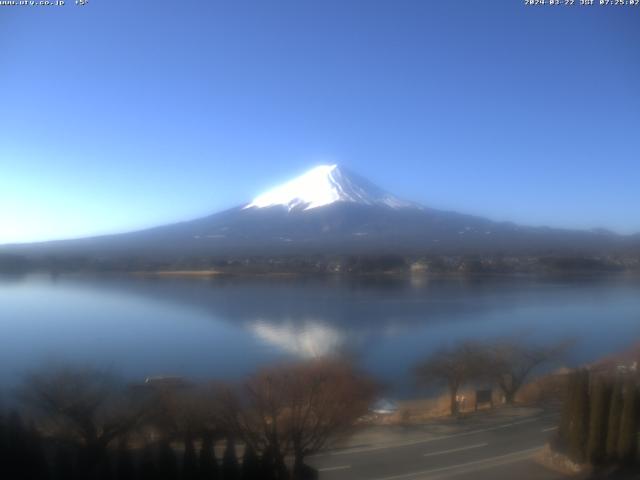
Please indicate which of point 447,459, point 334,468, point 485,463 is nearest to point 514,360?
point 485,463

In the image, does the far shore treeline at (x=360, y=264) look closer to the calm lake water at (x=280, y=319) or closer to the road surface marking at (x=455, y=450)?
the calm lake water at (x=280, y=319)

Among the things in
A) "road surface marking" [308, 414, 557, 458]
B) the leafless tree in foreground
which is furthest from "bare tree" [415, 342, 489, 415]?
the leafless tree in foreground

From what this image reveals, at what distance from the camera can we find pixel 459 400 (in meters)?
3.18

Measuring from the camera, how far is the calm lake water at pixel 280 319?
3115 mm

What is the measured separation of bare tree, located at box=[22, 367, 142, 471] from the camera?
2676mm

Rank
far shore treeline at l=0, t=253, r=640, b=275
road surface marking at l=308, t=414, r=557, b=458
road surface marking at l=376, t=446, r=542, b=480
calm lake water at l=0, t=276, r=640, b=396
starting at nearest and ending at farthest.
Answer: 1. road surface marking at l=376, t=446, r=542, b=480
2. road surface marking at l=308, t=414, r=557, b=458
3. calm lake water at l=0, t=276, r=640, b=396
4. far shore treeline at l=0, t=253, r=640, b=275

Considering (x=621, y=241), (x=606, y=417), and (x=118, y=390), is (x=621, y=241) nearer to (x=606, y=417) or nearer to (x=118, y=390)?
(x=606, y=417)

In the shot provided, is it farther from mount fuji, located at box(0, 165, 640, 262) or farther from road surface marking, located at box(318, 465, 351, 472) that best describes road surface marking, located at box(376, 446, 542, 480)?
mount fuji, located at box(0, 165, 640, 262)

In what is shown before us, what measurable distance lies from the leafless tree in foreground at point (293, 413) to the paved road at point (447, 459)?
0.43ft

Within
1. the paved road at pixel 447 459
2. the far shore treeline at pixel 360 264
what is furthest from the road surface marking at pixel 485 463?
the far shore treeline at pixel 360 264

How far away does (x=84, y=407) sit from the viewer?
275 centimetres

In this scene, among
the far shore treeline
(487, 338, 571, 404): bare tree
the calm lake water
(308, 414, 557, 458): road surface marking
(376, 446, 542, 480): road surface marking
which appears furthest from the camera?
the far shore treeline

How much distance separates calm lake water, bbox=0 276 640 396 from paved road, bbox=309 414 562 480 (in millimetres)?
374

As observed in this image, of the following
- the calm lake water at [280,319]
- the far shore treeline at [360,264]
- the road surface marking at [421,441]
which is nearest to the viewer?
the road surface marking at [421,441]
